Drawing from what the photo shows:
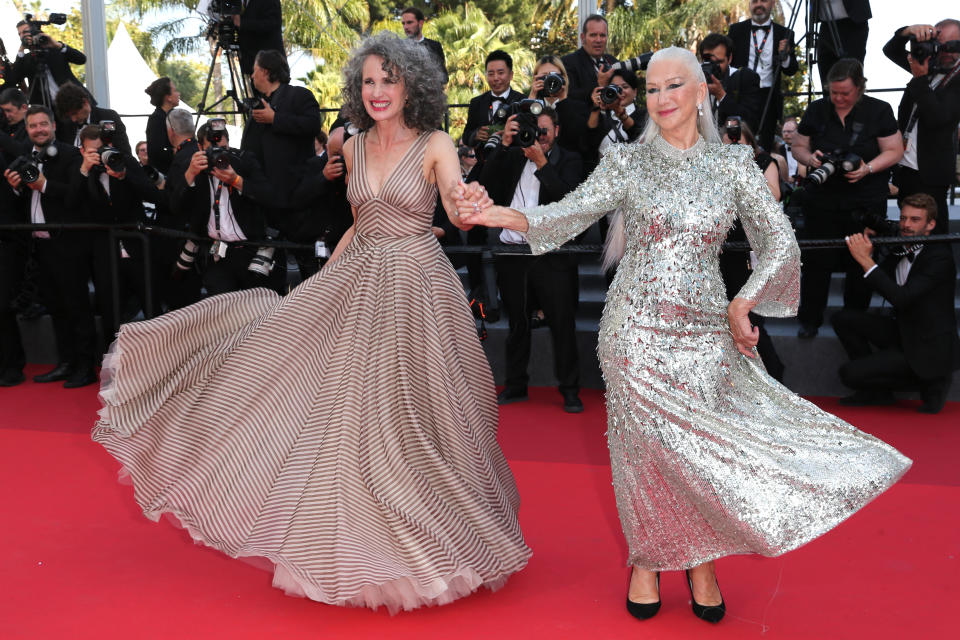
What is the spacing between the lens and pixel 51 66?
8.09 meters

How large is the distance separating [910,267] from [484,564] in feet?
11.4

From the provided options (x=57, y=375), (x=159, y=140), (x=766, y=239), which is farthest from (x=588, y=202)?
(x=159, y=140)

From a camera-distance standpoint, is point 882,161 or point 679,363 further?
point 882,161

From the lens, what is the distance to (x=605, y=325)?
2.95 meters

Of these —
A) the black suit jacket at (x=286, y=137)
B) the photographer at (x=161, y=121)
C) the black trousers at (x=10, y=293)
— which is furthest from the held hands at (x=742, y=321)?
the photographer at (x=161, y=121)

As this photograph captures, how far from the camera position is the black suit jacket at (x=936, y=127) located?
223 inches

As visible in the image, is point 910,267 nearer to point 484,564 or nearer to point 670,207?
point 670,207

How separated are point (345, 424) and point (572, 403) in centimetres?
281

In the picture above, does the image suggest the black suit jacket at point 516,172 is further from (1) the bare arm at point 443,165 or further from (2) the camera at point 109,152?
(2) the camera at point 109,152

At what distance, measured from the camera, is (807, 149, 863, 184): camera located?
18.3 feet

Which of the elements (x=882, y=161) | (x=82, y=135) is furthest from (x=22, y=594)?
(x=882, y=161)

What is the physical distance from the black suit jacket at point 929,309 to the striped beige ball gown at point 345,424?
9.79 ft

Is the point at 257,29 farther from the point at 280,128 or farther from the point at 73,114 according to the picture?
the point at 73,114

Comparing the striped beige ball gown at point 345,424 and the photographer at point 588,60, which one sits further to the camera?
the photographer at point 588,60
